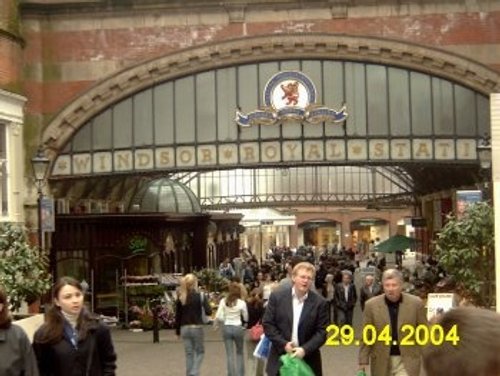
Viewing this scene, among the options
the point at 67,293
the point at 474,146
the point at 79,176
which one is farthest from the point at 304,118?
the point at 67,293

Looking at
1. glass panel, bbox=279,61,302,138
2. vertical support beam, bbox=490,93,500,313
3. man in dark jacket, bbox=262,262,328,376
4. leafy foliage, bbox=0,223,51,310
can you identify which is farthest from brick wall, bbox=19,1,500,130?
man in dark jacket, bbox=262,262,328,376

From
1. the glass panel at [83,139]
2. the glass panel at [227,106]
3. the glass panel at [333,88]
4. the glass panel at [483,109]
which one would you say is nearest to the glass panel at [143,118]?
the glass panel at [83,139]

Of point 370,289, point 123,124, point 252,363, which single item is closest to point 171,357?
point 370,289

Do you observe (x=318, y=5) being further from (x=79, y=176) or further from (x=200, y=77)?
(x=79, y=176)

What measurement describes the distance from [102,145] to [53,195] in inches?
77.0

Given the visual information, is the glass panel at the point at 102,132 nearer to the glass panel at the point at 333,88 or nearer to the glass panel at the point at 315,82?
the glass panel at the point at 315,82

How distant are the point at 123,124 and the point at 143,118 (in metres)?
0.56

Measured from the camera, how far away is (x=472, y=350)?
2578mm

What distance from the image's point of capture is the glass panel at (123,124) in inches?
1038

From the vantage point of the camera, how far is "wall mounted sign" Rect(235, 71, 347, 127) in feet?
84.3

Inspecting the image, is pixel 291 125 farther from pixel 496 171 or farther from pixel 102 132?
pixel 496 171

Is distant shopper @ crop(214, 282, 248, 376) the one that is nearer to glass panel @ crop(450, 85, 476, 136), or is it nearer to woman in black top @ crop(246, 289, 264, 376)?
woman in black top @ crop(246, 289, 264, 376)

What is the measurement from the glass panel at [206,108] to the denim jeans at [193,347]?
11.9 metres

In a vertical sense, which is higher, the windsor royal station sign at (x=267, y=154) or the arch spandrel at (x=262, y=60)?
the arch spandrel at (x=262, y=60)
